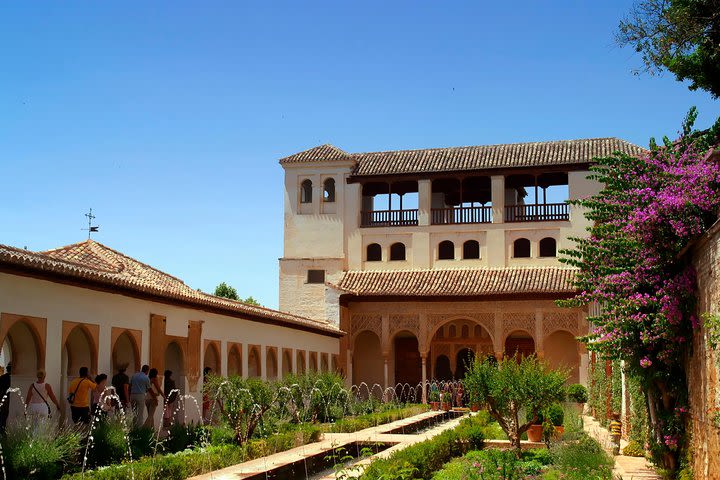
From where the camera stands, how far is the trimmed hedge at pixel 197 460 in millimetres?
11461

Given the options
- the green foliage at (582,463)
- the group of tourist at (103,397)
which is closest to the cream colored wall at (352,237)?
the group of tourist at (103,397)

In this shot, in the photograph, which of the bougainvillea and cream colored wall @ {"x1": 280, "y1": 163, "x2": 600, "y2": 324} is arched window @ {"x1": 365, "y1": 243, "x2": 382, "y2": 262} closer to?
cream colored wall @ {"x1": 280, "y1": 163, "x2": 600, "y2": 324}

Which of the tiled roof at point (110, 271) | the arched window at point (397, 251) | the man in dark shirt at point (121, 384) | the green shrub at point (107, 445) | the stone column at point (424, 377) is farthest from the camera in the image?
the arched window at point (397, 251)

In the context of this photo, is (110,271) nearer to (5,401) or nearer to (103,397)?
(103,397)

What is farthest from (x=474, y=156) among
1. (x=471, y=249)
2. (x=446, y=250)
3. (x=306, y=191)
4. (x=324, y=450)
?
(x=324, y=450)

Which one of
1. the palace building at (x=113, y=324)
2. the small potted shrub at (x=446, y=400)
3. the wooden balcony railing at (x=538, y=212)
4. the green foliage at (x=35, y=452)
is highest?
the wooden balcony railing at (x=538, y=212)

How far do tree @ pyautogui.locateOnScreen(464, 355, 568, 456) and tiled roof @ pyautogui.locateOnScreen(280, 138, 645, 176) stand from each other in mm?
18781

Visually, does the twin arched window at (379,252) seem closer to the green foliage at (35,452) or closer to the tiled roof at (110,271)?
the tiled roof at (110,271)

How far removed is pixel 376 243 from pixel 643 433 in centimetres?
2051

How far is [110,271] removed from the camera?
1794cm

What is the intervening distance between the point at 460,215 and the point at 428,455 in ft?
72.4

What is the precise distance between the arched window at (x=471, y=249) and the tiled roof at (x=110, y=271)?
34.9 ft

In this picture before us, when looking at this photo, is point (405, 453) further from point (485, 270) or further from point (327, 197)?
point (327, 197)

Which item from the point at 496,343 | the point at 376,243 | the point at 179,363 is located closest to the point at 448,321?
the point at 496,343
